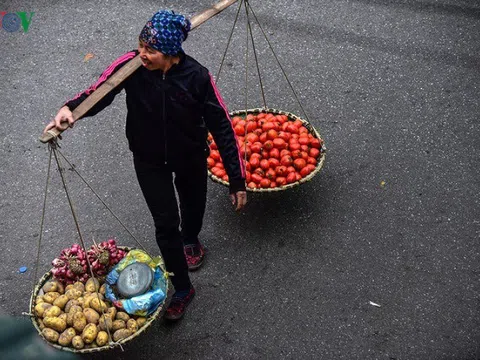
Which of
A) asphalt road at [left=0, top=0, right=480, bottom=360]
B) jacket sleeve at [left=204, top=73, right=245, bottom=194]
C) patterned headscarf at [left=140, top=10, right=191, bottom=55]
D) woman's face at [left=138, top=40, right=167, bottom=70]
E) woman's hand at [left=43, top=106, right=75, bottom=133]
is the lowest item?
asphalt road at [left=0, top=0, right=480, bottom=360]

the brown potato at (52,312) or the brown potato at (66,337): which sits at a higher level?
the brown potato at (52,312)

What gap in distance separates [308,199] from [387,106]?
121cm

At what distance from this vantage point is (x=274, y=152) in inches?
150

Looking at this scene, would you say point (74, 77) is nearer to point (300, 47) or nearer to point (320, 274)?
point (300, 47)

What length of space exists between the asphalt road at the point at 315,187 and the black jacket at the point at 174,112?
0.91 meters

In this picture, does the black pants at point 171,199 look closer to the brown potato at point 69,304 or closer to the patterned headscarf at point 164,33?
the brown potato at point 69,304

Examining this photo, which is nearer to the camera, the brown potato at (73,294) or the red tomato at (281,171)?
the brown potato at (73,294)

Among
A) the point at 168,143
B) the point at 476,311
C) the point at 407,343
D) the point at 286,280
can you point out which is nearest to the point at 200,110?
the point at 168,143

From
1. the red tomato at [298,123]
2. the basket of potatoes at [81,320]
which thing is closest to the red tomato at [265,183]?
the red tomato at [298,123]

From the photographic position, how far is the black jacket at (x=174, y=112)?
8.91 feet

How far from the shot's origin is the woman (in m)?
2.60

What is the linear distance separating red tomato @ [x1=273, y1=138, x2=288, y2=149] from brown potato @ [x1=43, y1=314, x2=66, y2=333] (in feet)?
5.58

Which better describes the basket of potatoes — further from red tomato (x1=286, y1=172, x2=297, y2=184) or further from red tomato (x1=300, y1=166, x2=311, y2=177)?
red tomato (x1=300, y1=166, x2=311, y2=177)

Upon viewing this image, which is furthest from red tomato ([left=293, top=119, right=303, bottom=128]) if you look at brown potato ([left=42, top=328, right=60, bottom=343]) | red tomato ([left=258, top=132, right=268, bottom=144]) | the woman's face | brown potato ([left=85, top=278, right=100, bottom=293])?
brown potato ([left=42, top=328, right=60, bottom=343])
